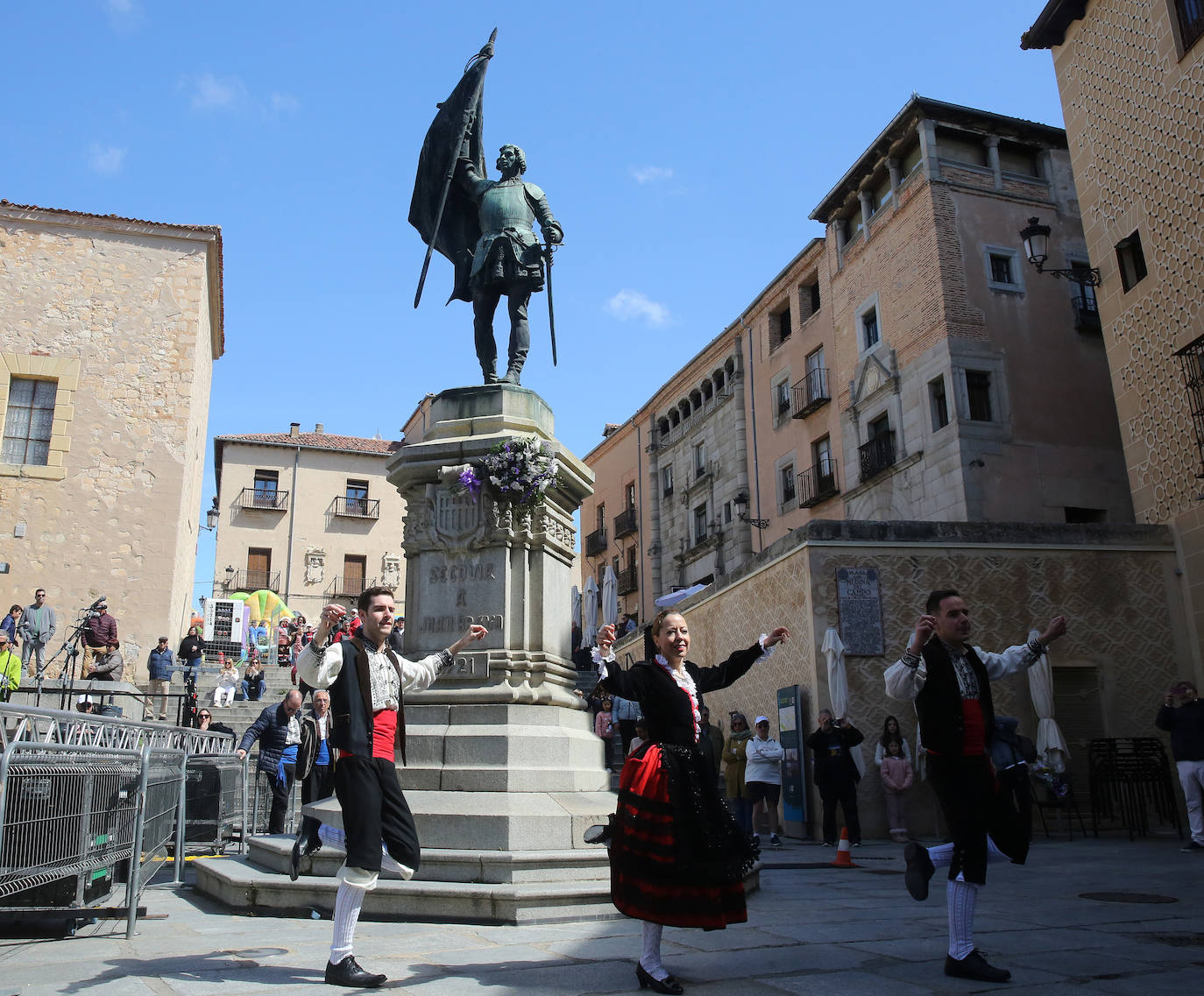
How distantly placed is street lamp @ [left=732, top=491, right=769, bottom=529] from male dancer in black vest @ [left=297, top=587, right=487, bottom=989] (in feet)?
84.5

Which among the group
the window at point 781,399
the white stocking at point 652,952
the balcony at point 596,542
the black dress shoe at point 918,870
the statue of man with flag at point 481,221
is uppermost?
the window at point 781,399

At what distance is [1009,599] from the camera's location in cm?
1505

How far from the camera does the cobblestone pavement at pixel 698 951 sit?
4.22 metres

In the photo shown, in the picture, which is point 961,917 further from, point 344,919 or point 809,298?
point 809,298

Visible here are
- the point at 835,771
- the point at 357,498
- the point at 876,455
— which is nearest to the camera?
the point at 835,771

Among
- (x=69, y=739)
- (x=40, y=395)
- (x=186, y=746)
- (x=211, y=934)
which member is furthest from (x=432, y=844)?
(x=40, y=395)

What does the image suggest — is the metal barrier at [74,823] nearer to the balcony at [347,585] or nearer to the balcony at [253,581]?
the balcony at [347,585]

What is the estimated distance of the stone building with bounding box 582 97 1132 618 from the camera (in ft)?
69.6

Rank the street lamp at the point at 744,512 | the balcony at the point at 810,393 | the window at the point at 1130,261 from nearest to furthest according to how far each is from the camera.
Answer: the window at the point at 1130,261, the balcony at the point at 810,393, the street lamp at the point at 744,512

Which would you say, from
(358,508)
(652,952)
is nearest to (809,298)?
(358,508)

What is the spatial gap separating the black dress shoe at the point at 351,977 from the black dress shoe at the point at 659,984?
1098mm

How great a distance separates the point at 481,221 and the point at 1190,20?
1243 centimetres

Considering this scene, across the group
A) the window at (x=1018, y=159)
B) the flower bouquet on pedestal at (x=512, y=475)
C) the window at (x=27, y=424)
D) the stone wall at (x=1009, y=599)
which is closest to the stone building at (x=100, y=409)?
the window at (x=27, y=424)

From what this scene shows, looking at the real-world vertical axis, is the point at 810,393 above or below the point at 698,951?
above
